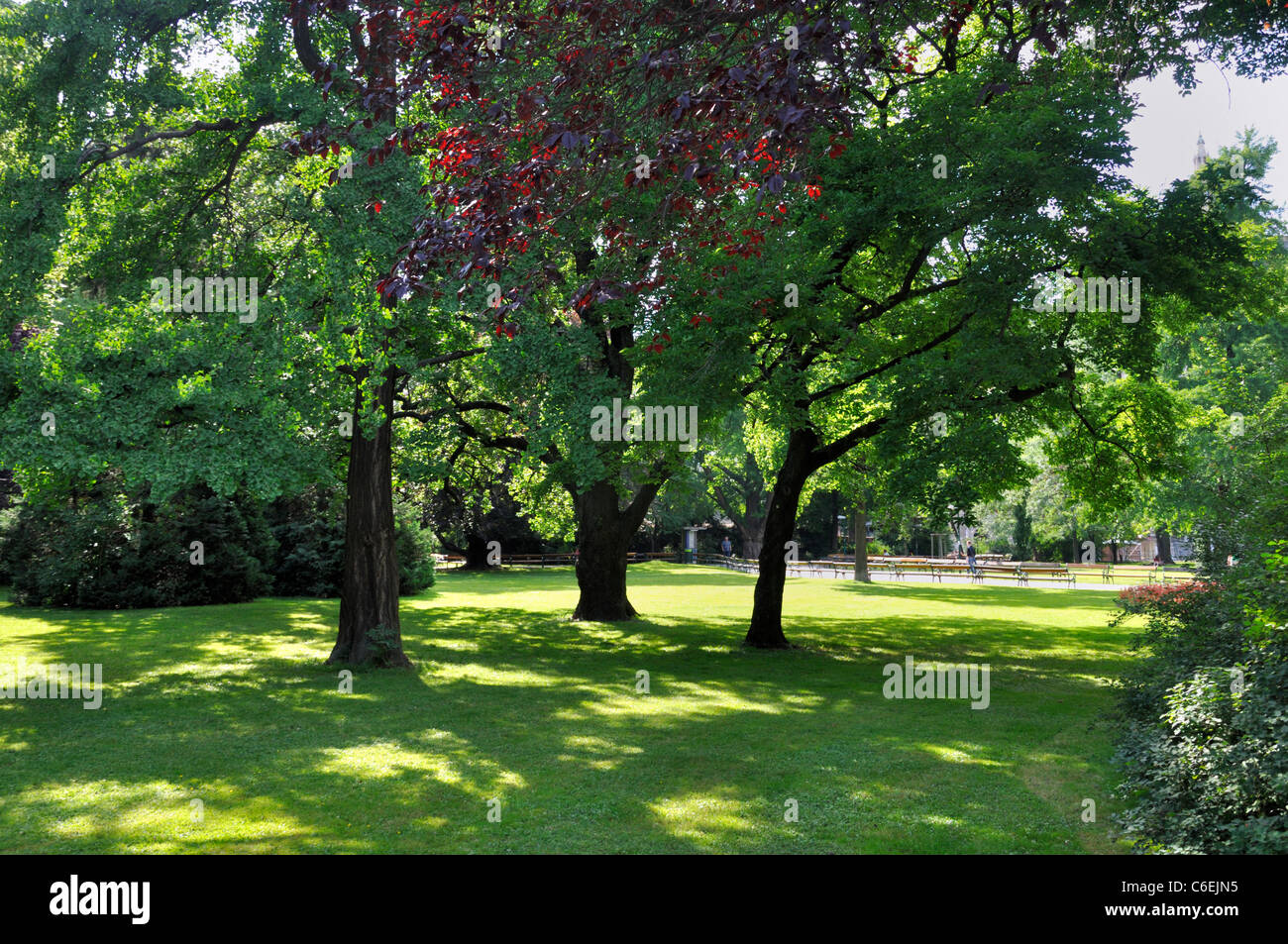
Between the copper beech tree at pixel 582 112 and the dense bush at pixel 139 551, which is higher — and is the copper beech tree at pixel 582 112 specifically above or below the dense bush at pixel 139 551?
above

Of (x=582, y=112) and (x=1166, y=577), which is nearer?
(x=582, y=112)

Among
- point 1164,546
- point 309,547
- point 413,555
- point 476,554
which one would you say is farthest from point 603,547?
point 1164,546

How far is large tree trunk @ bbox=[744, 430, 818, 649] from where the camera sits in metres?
19.8

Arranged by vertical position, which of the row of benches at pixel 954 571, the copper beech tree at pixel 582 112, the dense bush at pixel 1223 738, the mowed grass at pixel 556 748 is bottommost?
the row of benches at pixel 954 571

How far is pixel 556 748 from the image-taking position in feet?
35.8

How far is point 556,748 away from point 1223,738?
697cm

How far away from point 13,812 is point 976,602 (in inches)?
1182

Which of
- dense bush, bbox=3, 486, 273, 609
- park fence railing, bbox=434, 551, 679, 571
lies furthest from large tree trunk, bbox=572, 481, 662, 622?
park fence railing, bbox=434, 551, 679, 571

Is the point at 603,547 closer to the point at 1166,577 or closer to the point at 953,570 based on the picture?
the point at 1166,577

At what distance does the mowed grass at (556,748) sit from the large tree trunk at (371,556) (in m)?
0.60

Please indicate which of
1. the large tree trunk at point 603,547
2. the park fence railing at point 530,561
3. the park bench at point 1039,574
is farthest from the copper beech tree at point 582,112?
the park fence railing at point 530,561

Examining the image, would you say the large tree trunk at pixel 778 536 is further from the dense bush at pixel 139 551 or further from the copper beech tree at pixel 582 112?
the dense bush at pixel 139 551

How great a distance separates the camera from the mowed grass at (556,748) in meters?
7.67

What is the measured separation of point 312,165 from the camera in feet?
49.4
